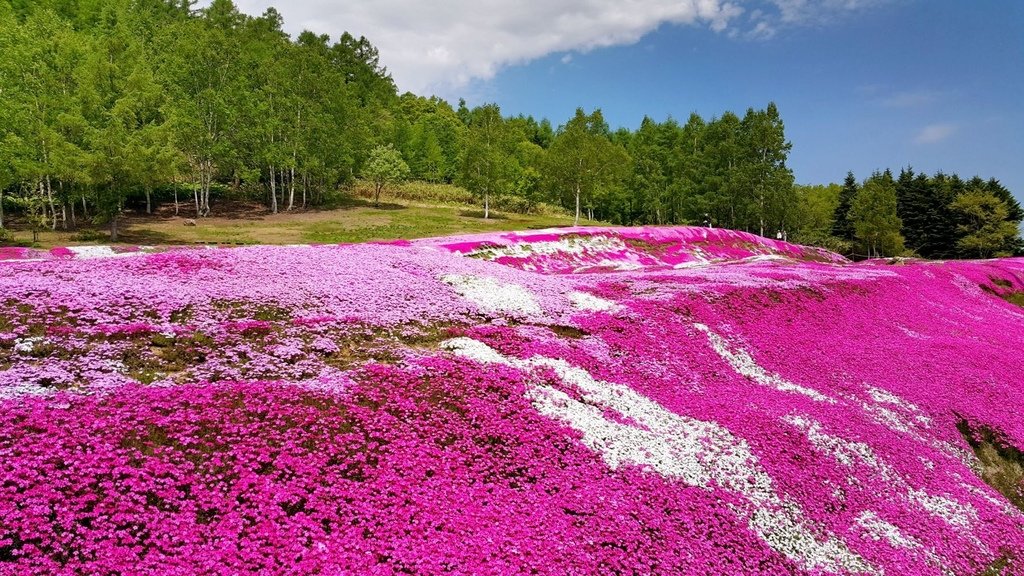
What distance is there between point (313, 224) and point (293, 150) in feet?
45.7

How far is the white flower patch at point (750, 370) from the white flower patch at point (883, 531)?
17.6ft

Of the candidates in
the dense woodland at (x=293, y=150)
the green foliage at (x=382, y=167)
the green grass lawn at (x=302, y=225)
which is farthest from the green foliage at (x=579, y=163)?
the green foliage at (x=382, y=167)

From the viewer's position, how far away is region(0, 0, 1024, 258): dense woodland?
4300 cm

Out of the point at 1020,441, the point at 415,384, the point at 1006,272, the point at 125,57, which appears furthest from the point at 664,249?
the point at 125,57

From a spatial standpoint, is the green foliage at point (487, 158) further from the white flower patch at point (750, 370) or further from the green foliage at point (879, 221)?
the white flower patch at point (750, 370)

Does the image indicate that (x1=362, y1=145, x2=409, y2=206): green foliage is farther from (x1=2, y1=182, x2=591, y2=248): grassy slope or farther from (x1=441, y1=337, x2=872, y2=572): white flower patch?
(x1=441, y1=337, x2=872, y2=572): white flower patch

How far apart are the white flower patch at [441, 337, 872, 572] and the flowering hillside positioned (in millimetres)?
65

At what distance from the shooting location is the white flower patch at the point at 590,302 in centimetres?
2036

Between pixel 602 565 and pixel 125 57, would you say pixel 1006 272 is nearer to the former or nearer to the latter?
pixel 602 565

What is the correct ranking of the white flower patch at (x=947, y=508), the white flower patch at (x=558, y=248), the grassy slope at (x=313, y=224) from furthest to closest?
1. the grassy slope at (x=313, y=224)
2. the white flower patch at (x=558, y=248)
3. the white flower patch at (x=947, y=508)

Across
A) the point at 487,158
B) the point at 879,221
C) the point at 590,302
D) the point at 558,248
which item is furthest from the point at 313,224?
the point at 879,221

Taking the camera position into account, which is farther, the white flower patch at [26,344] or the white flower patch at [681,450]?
the white flower patch at [26,344]

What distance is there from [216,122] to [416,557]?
7285cm

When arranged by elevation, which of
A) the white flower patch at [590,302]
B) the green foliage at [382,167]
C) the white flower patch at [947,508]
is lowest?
the white flower patch at [947,508]
